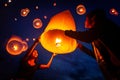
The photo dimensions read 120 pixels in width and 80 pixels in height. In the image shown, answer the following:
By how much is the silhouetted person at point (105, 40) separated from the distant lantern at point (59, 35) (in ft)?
2.83

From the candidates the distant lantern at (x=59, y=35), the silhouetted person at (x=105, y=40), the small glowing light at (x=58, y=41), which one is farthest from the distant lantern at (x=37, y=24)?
the silhouetted person at (x=105, y=40)

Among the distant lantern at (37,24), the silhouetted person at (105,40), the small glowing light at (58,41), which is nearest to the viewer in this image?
the silhouetted person at (105,40)

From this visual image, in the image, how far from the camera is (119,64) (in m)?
4.39

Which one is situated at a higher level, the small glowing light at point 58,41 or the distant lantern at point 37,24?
the distant lantern at point 37,24

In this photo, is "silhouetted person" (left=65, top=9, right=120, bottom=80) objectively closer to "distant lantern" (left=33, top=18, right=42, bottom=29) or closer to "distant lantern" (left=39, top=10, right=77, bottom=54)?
"distant lantern" (left=39, top=10, right=77, bottom=54)

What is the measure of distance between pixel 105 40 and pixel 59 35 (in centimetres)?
156

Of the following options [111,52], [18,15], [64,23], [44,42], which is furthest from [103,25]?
[18,15]

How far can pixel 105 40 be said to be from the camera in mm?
4668

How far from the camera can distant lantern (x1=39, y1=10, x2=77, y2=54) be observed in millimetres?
5629

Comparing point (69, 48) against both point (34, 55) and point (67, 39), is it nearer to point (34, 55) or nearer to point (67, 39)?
point (67, 39)

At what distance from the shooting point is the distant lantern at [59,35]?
563cm

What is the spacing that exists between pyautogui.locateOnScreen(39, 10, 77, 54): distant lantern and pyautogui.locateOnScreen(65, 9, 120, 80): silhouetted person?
2.83ft

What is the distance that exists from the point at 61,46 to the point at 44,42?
1.36ft

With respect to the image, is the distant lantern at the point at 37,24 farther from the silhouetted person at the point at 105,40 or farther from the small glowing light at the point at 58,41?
the silhouetted person at the point at 105,40
